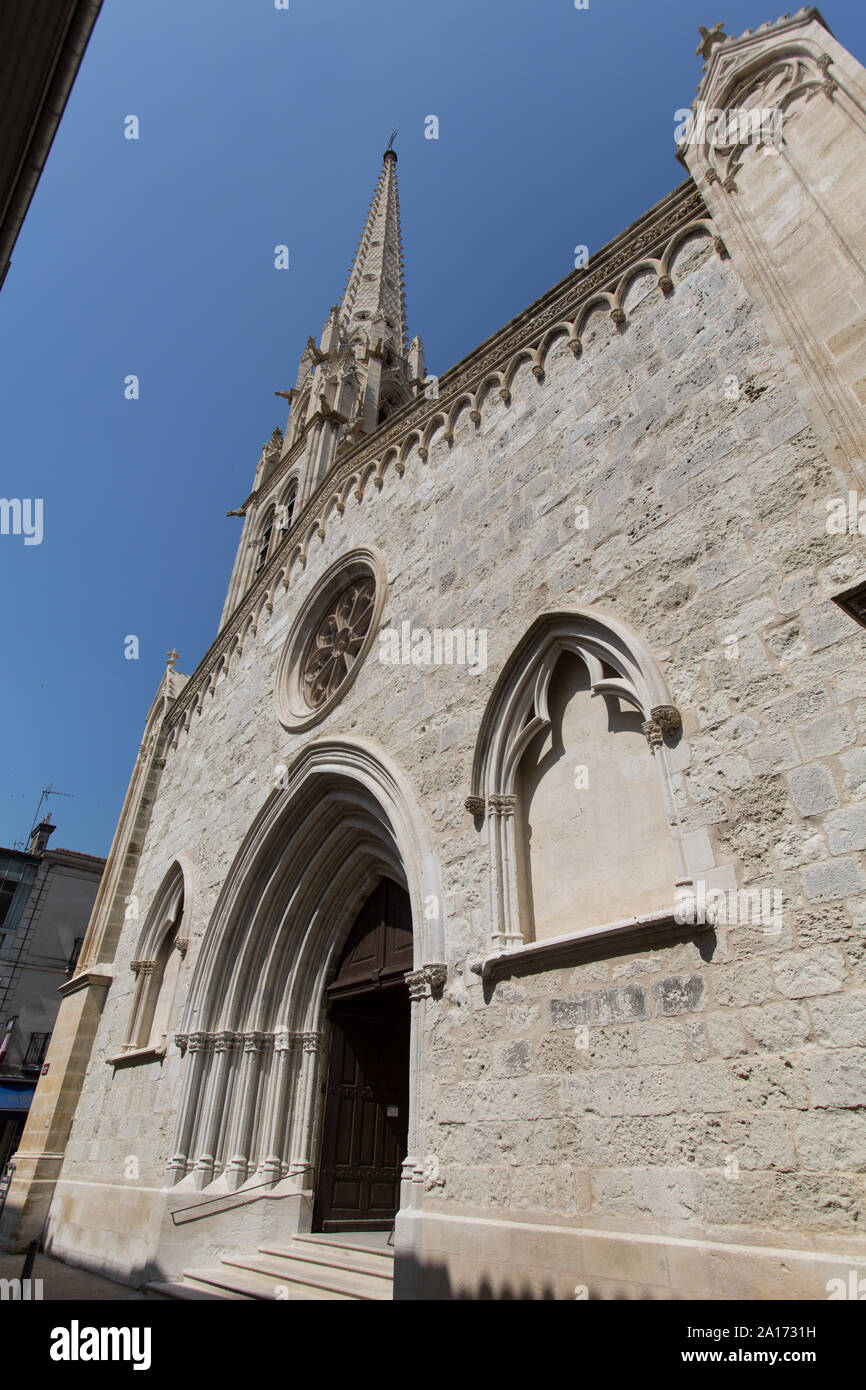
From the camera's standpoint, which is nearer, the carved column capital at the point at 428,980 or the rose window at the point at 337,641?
the carved column capital at the point at 428,980

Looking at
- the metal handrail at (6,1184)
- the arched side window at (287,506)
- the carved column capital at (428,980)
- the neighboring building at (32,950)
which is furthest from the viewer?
the neighboring building at (32,950)

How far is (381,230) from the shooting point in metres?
21.7

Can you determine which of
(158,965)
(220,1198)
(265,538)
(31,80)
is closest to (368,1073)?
(220,1198)

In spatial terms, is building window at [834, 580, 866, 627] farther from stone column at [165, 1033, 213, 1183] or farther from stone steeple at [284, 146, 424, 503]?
stone steeple at [284, 146, 424, 503]

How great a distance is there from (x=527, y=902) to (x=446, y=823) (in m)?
0.98

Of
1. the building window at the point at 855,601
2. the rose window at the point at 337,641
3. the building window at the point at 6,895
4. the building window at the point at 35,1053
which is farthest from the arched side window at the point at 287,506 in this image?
the building window at the point at 35,1053

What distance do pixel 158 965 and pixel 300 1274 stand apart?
17.1 ft

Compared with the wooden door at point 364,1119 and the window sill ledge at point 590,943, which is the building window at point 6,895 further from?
the window sill ledge at point 590,943

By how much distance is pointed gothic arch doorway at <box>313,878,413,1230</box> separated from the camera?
7.20 meters

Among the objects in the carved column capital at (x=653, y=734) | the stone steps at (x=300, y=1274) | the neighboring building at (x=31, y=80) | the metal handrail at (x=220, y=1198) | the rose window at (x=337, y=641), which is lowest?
the stone steps at (x=300, y=1274)

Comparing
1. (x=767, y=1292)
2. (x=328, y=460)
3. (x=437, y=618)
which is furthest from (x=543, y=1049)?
(x=328, y=460)

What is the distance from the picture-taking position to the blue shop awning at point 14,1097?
19312mm

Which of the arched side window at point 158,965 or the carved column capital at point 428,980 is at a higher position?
the arched side window at point 158,965

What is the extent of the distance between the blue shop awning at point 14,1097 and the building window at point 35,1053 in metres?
0.57
